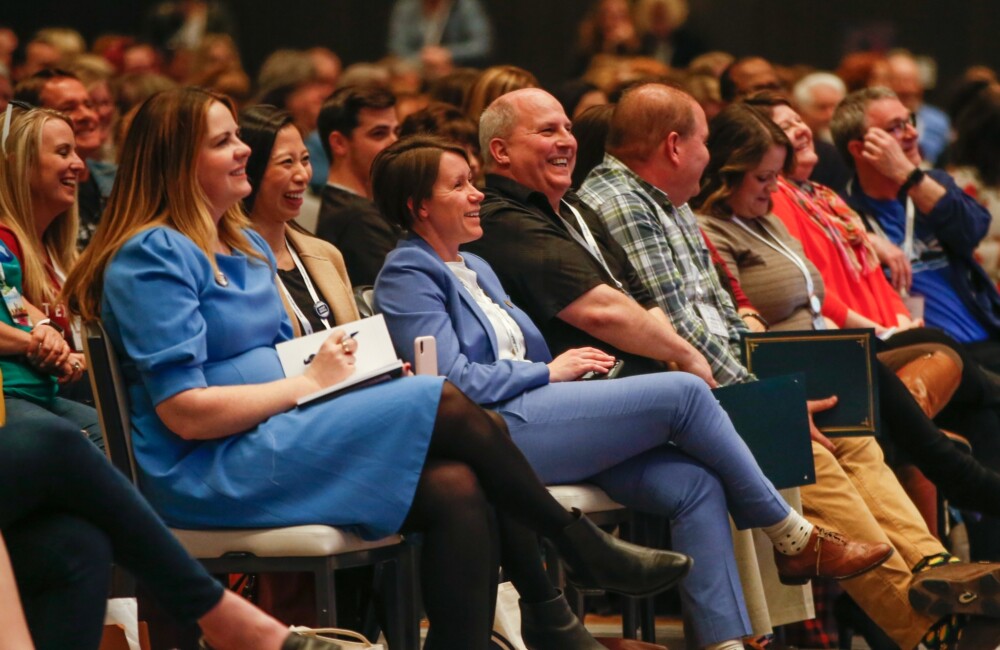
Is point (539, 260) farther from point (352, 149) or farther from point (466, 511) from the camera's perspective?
point (352, 149)

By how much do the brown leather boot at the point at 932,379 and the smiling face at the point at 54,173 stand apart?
2.39m

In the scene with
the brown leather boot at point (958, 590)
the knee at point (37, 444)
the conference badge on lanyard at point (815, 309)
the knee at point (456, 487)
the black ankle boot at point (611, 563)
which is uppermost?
the knee at point (37, 444)

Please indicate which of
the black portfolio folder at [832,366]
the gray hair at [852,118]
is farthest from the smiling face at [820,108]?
the black portfolio folder at [832,366]

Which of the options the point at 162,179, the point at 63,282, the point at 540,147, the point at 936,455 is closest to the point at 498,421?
the point at 162,179

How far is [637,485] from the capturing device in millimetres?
3529

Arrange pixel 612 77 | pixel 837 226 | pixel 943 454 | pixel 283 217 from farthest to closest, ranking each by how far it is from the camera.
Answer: pixel 612 77
pixel 837 226
pixel 943 454
pixel 283 217

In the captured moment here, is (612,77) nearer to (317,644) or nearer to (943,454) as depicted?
(943,454)

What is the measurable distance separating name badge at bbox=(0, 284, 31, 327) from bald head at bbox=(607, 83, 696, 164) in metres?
1.71

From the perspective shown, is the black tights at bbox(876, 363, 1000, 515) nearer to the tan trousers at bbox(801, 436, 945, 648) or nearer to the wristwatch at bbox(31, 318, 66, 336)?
the tan trousers at bbox(801, 436, 945, 648)

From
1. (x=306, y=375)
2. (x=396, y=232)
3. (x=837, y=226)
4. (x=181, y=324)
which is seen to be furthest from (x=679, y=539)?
(x=837, y=226)

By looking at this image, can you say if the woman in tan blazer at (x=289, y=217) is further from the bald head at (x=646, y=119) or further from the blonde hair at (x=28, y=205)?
the bald head at (x=646, y=119)

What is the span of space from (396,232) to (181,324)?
1.66 meters

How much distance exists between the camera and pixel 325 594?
3.05m

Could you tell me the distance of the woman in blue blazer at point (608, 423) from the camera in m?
3.44
